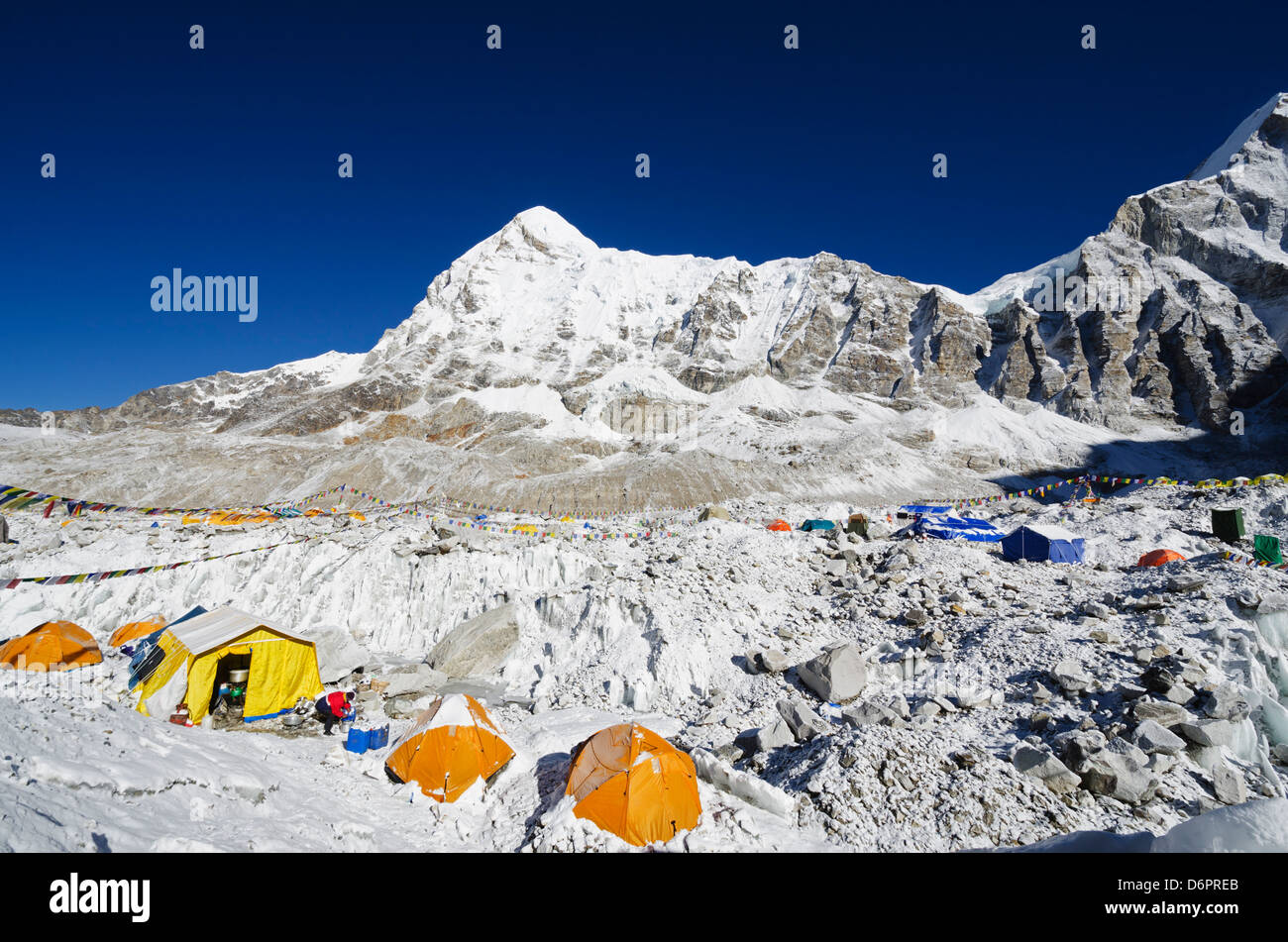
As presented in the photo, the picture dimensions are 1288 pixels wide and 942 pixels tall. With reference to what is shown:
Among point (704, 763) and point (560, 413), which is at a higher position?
point (560, 413)

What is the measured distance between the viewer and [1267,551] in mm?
16438

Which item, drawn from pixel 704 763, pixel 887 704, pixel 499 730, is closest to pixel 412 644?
pixel 499 730

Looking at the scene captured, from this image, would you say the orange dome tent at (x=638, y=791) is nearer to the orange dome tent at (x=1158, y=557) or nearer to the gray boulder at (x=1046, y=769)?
the gray boulder at (x=1046, y=769)

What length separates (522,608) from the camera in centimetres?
1709

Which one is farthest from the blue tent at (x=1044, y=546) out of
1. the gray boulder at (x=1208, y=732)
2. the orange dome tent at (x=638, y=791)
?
the orange dome tent at (x=638, y=791)

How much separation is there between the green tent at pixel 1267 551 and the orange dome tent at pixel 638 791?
63.1ft

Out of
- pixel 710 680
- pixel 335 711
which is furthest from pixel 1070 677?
pixel 335 711

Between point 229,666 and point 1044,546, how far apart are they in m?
26.0

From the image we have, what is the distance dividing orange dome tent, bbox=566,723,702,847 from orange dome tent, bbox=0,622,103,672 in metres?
13.7

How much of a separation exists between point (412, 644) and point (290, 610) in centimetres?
416

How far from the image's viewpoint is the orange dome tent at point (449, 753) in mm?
9086

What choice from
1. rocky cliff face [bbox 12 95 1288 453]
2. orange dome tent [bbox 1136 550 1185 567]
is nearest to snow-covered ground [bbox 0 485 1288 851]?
orange dome tent [bbox 1136 550 1185 567]

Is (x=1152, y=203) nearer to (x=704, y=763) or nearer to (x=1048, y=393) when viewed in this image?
(x=1048, y=393)

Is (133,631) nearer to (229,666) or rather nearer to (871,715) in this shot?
(229,666)
